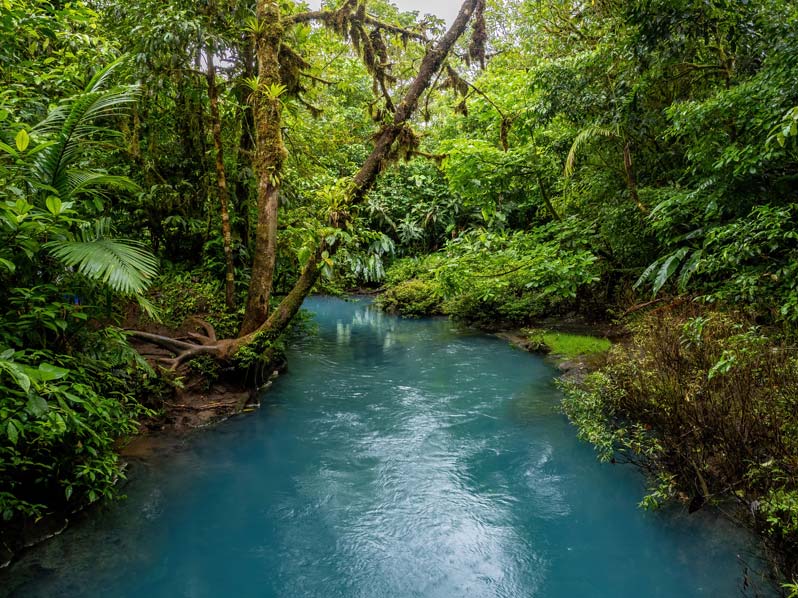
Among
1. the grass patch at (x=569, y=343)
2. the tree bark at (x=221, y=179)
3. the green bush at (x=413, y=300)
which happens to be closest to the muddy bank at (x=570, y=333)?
the grass patch at (x=569, y=343)

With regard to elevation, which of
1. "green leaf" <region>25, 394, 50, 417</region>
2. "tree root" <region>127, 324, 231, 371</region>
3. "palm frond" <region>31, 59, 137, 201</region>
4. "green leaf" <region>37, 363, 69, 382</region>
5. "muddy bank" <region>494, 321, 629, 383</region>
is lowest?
"muddy bank" <region>494, 321, 629, 383</region>

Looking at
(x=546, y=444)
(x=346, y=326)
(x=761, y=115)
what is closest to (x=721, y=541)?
(x=546, y=444)

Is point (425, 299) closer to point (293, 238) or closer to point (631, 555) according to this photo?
point (293, 238)

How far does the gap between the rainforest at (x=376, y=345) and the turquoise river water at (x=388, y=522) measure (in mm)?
27

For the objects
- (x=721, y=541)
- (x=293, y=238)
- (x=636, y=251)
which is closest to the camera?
(x=721, y=541)

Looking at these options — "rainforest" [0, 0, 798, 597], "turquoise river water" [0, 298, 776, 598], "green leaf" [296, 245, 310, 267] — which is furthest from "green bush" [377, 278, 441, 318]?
"turquoise river water" [0, 298, 776, 598]

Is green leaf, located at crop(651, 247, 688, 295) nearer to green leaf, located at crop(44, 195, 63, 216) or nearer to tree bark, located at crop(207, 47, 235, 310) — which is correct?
tree bark, located at crop(207, 47, 235, 310)

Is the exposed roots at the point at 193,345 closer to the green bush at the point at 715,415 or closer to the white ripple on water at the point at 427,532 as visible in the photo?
the white ripple on water at the point at 427,532

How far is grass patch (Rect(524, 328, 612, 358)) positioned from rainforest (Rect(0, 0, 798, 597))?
99 mm

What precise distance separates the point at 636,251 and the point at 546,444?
14.9ft

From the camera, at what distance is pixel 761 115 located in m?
4.82

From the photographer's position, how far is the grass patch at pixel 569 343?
28.7 feet

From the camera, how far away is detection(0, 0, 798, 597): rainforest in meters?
3.39

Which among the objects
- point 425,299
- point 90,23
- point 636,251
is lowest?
point 425,299
